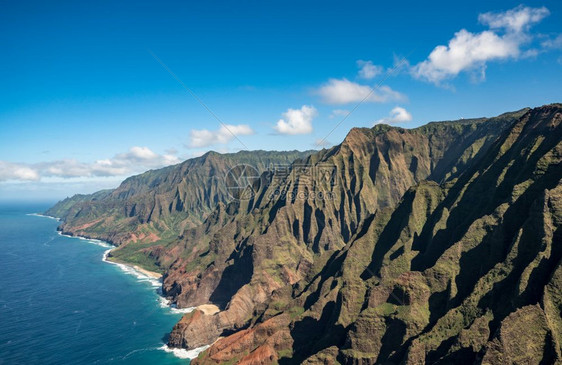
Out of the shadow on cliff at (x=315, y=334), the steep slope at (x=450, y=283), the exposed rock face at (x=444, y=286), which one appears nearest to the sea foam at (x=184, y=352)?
the exposed rock face at (x=444, y=286)

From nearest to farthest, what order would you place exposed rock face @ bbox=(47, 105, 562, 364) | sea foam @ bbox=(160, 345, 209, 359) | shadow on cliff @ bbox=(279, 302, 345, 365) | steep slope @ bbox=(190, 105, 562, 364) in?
1. steep slope @ bbox=(190, 105, 562, 364)
2. exposed rock face @ bbox=(47, 105, 562, 364)
3. shadow on cliff @ bbox=(279, 302, 345, 365)
4. sea foam @ bbox=(160, 345, 209, 359)

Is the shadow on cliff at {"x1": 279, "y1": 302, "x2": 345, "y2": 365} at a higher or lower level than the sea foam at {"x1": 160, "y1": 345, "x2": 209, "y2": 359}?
higher

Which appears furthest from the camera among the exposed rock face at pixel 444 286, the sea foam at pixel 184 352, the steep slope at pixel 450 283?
the sea foam at pixel 184 352

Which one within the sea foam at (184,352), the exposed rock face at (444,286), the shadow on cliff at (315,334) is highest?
the exposed rock face at (444,286)

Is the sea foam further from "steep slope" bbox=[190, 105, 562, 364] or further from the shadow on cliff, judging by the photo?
the shadow on cliff

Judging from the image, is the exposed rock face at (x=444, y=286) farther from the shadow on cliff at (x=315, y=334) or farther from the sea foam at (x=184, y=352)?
the sea foam at (x=184, y=352)

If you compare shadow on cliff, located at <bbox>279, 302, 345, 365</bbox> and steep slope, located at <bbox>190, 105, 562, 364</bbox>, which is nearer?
→ steep slope, located at <bbox>190, 105, 562, 364</bbox>

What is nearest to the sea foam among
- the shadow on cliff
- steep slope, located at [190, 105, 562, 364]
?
steep slope, located at [190, 105, 562, 364]

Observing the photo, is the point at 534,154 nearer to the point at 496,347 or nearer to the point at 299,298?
the point at 496,347

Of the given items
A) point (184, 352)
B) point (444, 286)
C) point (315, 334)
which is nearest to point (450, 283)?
point (444, 286)
